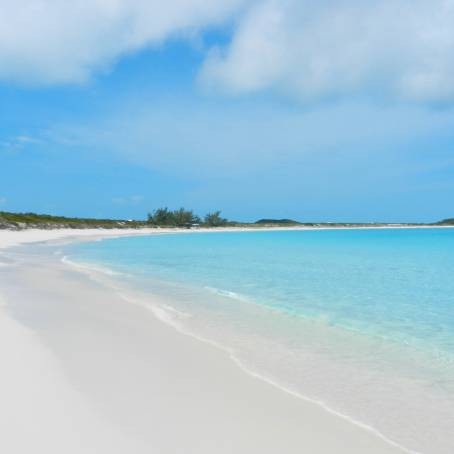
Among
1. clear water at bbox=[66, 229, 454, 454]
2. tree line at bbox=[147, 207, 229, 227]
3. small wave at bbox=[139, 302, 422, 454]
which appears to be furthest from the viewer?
tree line at bbox=[147, 207, 229, 227]

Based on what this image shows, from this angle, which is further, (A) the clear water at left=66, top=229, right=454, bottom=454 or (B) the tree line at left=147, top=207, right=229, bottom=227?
(B) the tree line at left=147, top=207, right=229, bottom=227

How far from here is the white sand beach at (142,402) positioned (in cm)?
342

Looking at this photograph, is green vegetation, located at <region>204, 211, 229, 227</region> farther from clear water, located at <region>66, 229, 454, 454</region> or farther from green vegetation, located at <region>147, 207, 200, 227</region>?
clear water, located at <region>66, 229, 454, 454</region>

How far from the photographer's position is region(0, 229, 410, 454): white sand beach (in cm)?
342

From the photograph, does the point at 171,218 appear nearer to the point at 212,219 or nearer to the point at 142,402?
the point at 212,219

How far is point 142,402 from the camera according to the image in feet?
13.8

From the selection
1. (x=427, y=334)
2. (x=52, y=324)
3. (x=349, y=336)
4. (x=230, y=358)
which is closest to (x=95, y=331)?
(x=52, y=324)

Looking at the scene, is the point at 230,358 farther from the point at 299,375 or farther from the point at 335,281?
the point at 335,281

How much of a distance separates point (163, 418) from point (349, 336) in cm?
455

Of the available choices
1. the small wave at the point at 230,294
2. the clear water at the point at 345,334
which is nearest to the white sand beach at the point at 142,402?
the clear water at the point at 345,334

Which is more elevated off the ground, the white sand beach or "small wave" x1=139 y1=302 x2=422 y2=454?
the white sand beach

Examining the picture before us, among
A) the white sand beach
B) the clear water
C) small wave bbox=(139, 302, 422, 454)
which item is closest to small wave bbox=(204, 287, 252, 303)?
the clear water

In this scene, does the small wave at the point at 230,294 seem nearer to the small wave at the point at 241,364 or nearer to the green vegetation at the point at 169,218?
the small wave at the point at 241,364

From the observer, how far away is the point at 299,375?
5.32 meters
